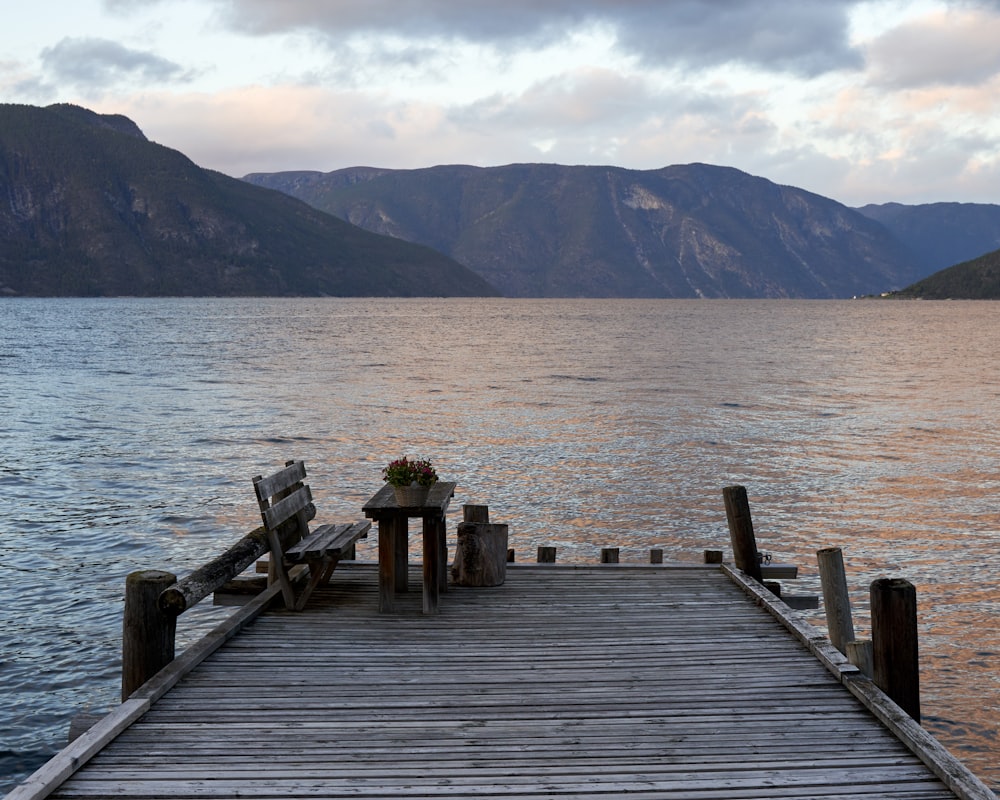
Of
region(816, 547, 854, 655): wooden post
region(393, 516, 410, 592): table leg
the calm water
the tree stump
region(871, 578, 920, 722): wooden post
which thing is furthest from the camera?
the calm water

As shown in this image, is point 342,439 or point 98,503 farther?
point 342,439

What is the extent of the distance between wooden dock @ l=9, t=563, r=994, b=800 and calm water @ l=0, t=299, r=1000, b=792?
108 inches

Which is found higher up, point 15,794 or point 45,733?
point 15,794

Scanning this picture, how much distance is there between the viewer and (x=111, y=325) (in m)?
118

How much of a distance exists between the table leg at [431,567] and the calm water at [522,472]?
11.6 feet

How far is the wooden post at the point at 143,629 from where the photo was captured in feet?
23.5

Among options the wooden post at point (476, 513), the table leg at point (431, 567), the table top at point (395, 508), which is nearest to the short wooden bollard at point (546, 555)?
the wooden post at point (476, 513)

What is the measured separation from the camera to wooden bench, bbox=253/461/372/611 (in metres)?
9.17

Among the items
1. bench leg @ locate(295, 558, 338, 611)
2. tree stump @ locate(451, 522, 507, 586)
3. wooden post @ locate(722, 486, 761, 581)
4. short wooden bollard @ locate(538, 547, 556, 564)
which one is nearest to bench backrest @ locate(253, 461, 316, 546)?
bench leg @ locate(295, 558, 338, 611)

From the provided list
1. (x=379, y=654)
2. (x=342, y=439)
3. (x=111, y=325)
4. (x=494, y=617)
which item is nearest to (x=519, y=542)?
(x=494, y=617)

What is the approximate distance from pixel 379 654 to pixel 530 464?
17.6 m

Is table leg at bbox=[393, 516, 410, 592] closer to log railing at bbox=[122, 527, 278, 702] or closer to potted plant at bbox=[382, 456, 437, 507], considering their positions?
potted plant at bbox=[382, 456, 437, 507]

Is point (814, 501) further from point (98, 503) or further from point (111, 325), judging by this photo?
point (111, 325)

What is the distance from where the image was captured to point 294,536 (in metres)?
10.3
